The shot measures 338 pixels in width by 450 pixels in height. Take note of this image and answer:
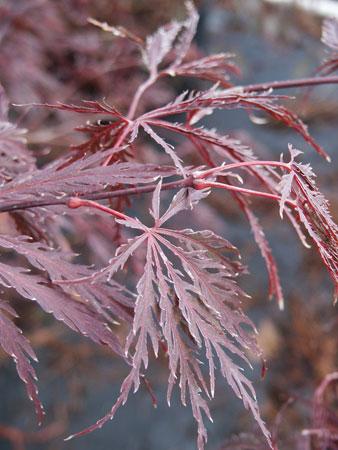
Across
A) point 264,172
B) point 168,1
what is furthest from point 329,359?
point 264,172

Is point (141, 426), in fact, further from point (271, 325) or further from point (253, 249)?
point (253, 249)

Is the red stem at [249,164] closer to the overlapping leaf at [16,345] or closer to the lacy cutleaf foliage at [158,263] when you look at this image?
the lacy cutleaf foliage at [158,263]

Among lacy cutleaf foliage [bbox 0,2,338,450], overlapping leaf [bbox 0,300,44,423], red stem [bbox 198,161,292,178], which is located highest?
red stem [bbox 198,161,292,178]

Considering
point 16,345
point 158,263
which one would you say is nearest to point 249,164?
point 158,263

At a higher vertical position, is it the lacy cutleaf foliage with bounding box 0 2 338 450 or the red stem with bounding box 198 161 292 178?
the red stem with bounding box 198 161 292 178

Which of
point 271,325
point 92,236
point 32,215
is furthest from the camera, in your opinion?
point 271,325

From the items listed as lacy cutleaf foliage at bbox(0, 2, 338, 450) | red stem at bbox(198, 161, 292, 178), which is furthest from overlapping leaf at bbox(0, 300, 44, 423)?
red stem at bbox(198, 161, 292, 178)

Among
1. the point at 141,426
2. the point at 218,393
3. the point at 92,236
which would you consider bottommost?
the point at 141,426

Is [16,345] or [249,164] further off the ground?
[249,164]

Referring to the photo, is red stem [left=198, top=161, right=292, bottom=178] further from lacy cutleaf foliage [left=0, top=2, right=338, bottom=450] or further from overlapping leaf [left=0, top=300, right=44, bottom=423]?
overlapping leaf [left=0, top=300, right=44, bottom=423]

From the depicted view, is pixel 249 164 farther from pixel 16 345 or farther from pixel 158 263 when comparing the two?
pixel 16 345

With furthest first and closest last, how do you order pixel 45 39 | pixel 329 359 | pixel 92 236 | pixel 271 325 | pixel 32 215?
1. pixel 271 325
2. pixel 329 359
3. pixel 45 39
4. pixel 92 236
5. pixel 32 215
